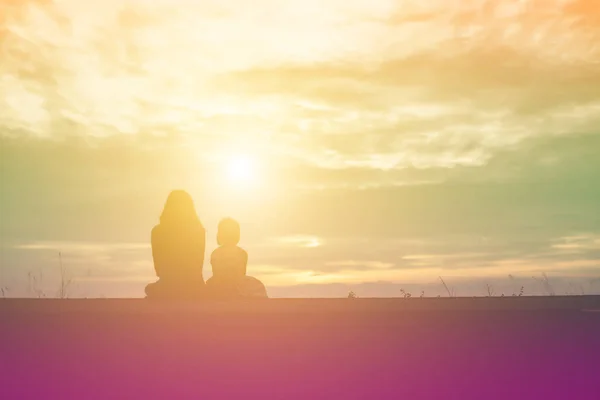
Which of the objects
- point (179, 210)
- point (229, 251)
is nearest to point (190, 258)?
point (229, 251)

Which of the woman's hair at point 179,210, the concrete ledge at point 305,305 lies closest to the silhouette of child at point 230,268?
the woman's hair at point 179,210

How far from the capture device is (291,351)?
4879mm

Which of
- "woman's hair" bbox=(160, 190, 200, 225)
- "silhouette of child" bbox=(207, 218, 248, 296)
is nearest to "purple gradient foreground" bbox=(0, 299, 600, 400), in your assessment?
"silhouette of child" bbox=(207, 218, 248, 296)

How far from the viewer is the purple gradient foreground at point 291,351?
4.30 metres

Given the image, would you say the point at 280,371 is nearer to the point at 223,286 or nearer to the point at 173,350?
the point at 173,350

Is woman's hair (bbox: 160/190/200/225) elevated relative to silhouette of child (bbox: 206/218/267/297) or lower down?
elevated

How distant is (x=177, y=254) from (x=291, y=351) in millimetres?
11496

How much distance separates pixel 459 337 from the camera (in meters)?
5.18

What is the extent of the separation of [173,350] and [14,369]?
108 cm

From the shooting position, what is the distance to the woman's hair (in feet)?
53.6

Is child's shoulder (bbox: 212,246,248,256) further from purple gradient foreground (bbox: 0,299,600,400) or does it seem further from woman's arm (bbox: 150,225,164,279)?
purple gradient foreground (bbox: 0,299,600,400)

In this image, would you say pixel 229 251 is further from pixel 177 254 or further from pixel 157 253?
pixel 157 253

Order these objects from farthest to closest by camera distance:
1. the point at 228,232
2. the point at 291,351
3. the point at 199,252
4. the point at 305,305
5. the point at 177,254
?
the point at 199,252
the point at 177,254
the point at 228,232
the point at 305,305
the point at 291,351

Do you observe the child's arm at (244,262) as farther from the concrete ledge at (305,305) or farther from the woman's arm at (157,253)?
the concrete ledge at (305,305)
